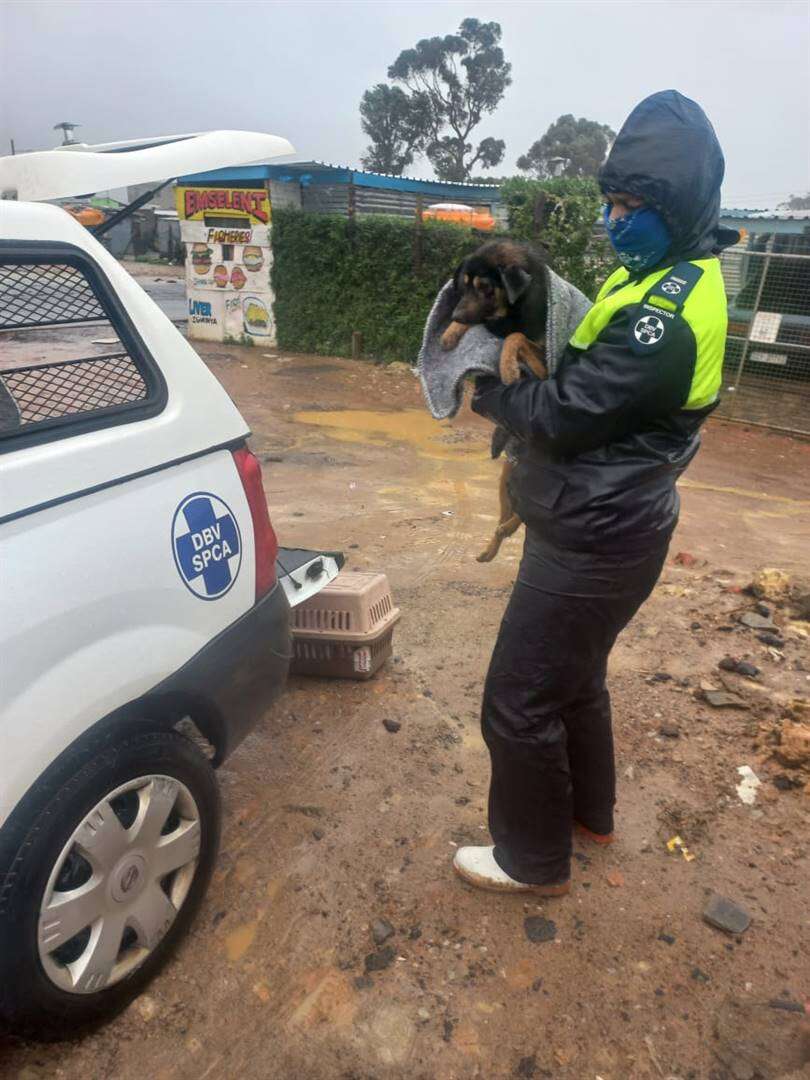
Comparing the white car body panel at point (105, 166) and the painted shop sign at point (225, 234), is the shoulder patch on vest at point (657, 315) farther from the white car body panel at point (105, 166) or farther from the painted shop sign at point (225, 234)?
the painted shop sign at point (225, 234)

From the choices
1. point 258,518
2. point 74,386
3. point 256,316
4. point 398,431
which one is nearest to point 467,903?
point 258,518

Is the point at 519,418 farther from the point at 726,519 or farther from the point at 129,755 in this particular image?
the point at 726,519

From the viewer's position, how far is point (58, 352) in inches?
88.1

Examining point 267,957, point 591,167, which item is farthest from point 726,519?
point 591,167

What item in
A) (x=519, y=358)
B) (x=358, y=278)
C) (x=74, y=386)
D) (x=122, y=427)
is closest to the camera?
(x=122, y=427)

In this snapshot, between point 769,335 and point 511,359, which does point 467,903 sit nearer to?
point 511,359

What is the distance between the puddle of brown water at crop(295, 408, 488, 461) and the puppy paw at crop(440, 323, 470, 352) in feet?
18.2

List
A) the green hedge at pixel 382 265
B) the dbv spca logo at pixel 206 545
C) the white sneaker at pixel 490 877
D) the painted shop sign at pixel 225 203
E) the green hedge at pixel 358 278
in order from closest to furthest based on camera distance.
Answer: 1. the dbv spca logo at pixel 206 545
2. the white sneaker at pixel 490 877
3. the green hedge at pixel 382 265
4. the green hedge at pixel 358 278
5. the painted shop sign at pixel 225 203

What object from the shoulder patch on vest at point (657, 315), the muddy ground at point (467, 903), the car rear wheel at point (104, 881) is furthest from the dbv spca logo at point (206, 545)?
the shoulder patch on vest at point (657, 315)

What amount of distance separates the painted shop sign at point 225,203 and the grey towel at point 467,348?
476 inches

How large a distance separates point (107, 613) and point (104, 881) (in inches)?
24.2

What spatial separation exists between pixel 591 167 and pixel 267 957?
204 feet

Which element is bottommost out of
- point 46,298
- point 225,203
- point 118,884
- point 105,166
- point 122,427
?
point 118,884

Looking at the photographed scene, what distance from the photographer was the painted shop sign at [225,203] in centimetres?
1297
